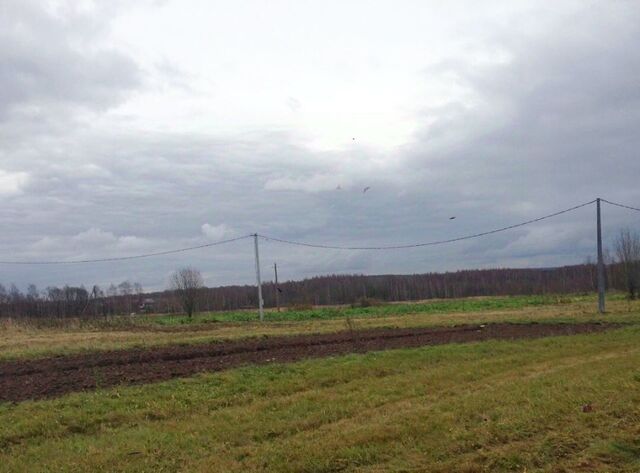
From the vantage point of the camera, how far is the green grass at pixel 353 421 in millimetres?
6477

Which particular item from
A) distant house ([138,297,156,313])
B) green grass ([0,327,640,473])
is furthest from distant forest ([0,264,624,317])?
green grass ([0,327,640,473])

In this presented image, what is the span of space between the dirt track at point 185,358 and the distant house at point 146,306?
5902cm

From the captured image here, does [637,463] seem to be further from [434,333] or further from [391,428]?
[434,333]

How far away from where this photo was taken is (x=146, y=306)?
266 feet

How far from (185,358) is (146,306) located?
66.6m

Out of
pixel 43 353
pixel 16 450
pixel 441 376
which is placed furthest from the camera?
pixel 43 353

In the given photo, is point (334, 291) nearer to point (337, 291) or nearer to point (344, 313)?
point (337, 291)

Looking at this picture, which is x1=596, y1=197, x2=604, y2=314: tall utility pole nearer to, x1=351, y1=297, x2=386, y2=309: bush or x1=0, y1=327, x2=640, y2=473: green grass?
x1=0, y1=327, x2=640, y2=473: green grass

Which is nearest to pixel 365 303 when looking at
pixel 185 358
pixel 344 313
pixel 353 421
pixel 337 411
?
pixel 344 313

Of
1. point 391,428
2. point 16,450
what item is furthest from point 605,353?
point 16,450

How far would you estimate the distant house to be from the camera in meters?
78.6

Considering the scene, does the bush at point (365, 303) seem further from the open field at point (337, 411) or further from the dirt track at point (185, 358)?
the open field at point (337, 411)

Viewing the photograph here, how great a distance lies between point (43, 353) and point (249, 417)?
1299 centimetres

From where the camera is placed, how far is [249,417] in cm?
942
